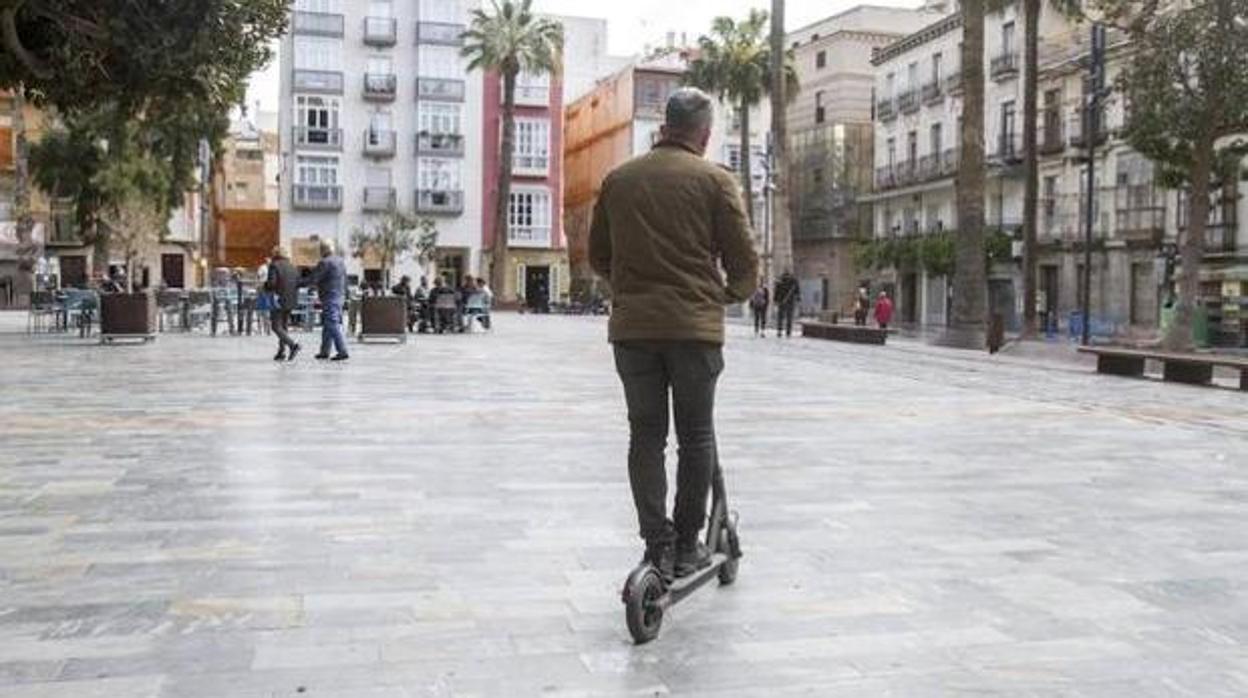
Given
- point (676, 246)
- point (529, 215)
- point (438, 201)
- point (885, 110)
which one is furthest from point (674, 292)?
point (529, 215)

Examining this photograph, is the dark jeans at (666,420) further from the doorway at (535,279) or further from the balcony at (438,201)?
the doorway at (535,279)

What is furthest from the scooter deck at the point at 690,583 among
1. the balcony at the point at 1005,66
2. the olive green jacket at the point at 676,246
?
the balcony at the point at 1005,66

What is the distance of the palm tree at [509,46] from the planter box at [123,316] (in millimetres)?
32721

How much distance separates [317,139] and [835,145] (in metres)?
24.1

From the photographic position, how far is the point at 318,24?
59906 mm

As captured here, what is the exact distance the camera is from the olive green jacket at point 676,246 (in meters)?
4.18

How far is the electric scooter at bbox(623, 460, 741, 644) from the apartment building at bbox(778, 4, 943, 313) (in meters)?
55.7

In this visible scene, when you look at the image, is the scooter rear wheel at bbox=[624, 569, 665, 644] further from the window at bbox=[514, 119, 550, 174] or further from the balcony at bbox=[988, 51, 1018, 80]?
the window at bbox=[514, 119, 550, 174]

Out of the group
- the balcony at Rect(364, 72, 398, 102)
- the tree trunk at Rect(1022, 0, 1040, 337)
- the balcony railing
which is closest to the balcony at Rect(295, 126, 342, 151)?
the balcony at Rect(364, 72, 398, 102)

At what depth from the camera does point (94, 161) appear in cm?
4606

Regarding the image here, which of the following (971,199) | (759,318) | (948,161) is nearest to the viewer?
(971,199)

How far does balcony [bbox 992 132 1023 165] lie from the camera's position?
151 ft

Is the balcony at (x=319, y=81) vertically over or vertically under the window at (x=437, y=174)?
over

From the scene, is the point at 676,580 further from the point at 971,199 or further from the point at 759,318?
the point at 759,318
